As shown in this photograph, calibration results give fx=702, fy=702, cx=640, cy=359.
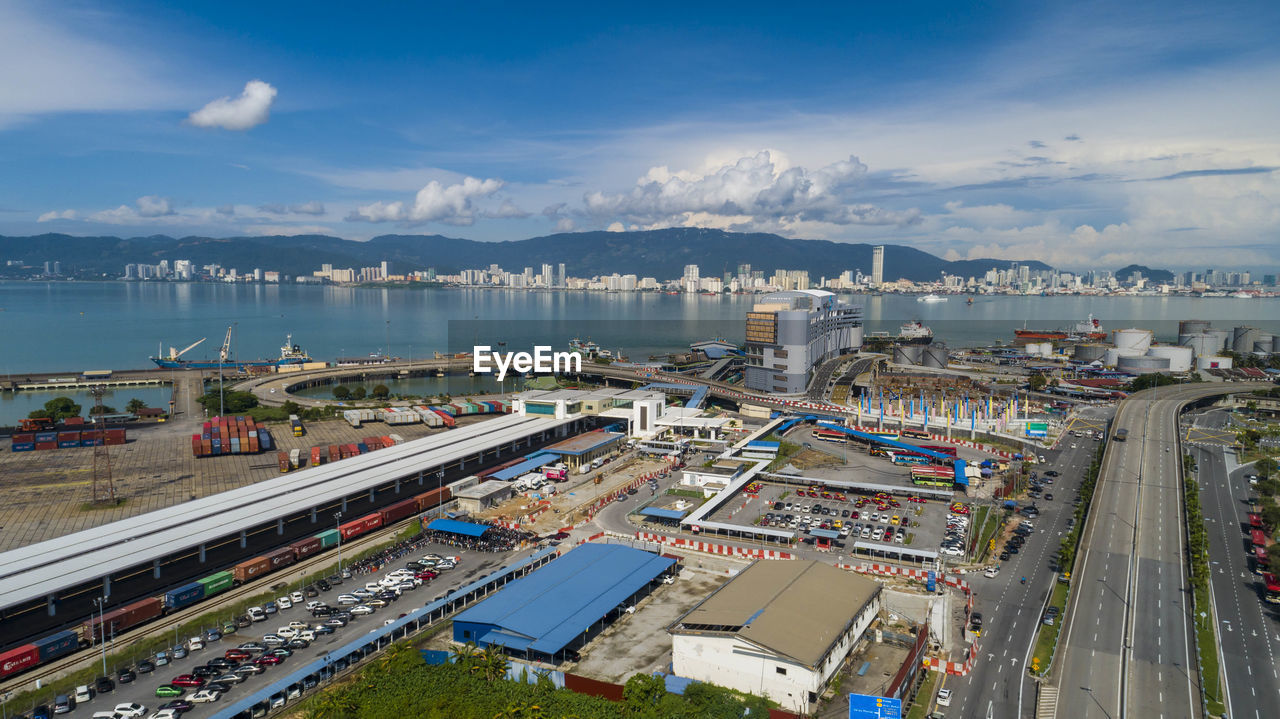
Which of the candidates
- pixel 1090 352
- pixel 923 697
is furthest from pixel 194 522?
pixel 1090 352

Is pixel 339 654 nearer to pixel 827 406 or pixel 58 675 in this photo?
pixel 58 675

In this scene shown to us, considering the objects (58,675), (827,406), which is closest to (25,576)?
(58,675)

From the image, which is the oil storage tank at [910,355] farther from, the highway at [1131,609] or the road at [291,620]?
the road at [291,620]

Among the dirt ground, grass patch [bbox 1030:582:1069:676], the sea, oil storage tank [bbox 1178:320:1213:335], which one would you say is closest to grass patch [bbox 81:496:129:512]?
the dirt ground

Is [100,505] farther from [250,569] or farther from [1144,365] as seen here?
[1144,365]

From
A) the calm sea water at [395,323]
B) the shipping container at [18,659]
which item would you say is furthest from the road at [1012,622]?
the calm sea water at [395,323]

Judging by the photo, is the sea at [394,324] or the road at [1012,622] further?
the sea at [394,324]
